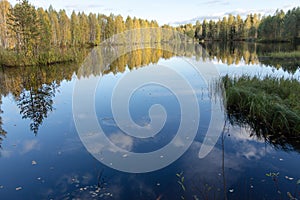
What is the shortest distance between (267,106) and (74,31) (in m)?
60.5

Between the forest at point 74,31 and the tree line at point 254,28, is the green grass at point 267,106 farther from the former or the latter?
the tree line at point 254,28

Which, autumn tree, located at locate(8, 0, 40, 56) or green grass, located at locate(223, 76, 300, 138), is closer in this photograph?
green grass, located at locate(223, 76, 300, 138)

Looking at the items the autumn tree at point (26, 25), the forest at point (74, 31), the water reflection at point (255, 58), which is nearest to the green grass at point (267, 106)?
the water reflection at point (255, 58)

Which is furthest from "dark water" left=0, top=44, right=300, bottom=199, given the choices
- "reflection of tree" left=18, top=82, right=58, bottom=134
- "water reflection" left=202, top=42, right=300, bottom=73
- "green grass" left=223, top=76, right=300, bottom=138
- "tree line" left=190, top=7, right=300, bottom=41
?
"tree line" left=190, top=7, right=300, bottom=41

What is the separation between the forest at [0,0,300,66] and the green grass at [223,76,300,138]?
1175 cm

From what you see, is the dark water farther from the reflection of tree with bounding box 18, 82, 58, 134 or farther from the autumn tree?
the autumn tree

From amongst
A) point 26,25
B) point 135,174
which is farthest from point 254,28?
point 135,174

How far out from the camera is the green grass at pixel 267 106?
688cm

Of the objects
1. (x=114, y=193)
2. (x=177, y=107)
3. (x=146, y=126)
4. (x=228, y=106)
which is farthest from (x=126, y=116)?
(x=114, y=193)

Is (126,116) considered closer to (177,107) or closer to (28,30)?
(177,107)

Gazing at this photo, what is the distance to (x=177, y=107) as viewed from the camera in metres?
9.78

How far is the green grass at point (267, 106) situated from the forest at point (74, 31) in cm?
1175

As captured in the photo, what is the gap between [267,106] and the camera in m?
7.57

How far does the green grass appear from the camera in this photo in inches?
271
